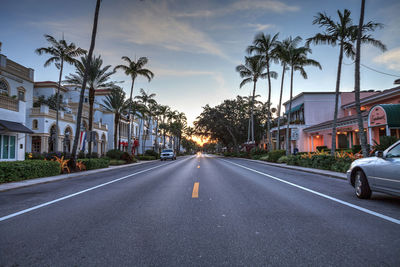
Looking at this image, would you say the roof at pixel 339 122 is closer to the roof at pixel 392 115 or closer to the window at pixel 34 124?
the roof at pixel 392 115

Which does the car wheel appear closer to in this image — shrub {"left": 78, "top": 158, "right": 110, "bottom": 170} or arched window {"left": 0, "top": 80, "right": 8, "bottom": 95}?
shrub {"left": 78, "top": 158, "right": 110, "bottom": 170}

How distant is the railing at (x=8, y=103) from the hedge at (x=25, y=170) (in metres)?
7.76

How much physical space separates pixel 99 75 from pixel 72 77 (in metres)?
2.97

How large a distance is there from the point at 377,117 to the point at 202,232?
2209 cm

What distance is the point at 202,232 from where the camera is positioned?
389cm

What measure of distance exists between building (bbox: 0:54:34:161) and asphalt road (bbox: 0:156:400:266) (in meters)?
15.1

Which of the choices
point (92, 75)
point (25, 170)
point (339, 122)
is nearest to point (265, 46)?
point (339, 122)

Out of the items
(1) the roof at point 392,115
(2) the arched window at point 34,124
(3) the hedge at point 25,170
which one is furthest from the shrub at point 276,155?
(2) the arched window at point 34,124

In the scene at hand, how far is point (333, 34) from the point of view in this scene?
17.5 m

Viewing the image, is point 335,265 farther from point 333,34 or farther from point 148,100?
point 148,100

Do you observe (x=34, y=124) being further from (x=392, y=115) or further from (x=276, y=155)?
(x=392, y=115)

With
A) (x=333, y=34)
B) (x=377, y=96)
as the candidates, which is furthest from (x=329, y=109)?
(x=333, y=34)

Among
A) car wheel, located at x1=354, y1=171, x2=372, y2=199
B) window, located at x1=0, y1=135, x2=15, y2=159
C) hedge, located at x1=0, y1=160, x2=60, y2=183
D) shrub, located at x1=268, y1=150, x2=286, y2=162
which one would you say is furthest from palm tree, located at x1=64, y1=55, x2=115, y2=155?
car wheel, located at x1=354, y1=171, x2=372, y2=199

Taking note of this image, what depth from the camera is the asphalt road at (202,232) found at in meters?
2.96
